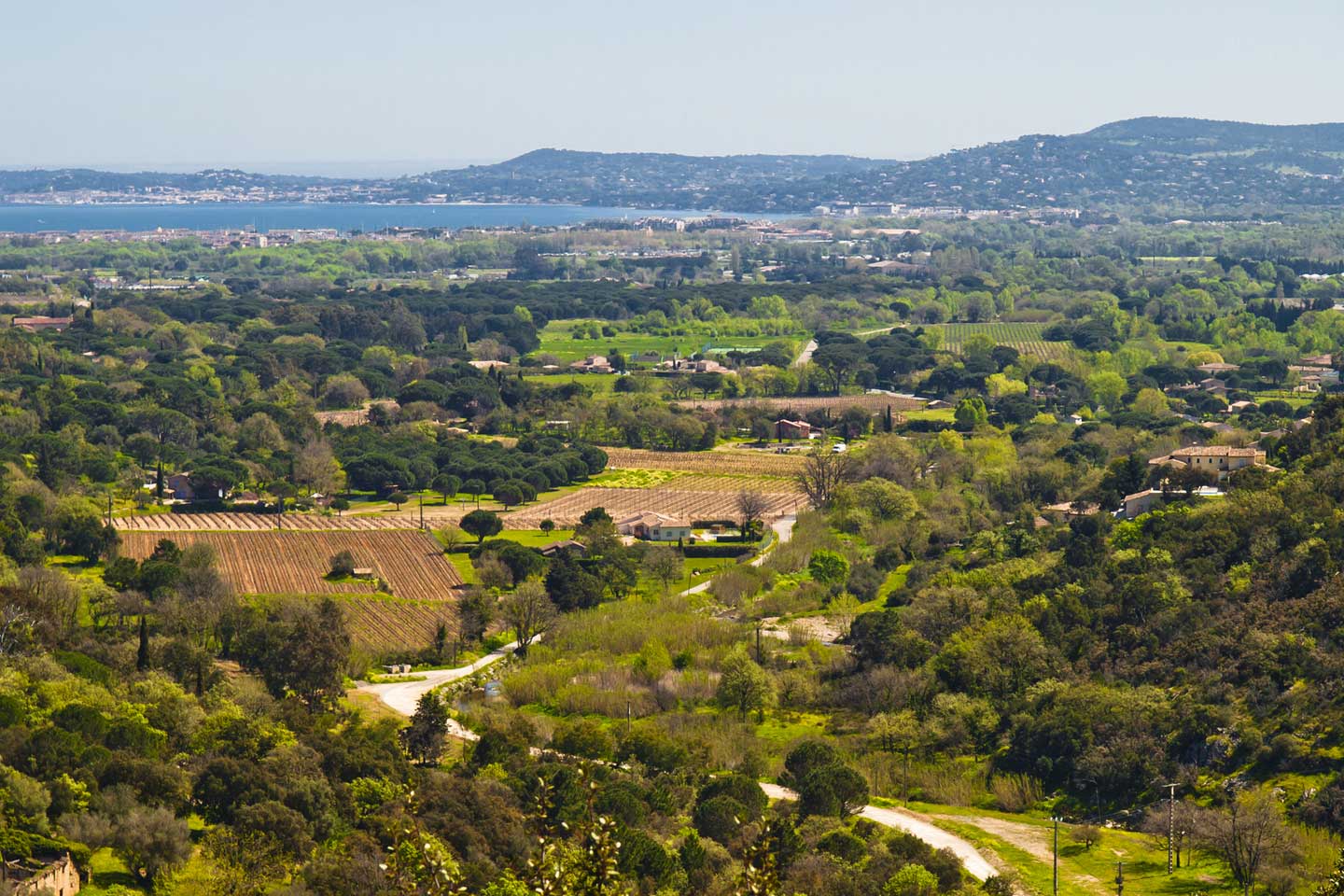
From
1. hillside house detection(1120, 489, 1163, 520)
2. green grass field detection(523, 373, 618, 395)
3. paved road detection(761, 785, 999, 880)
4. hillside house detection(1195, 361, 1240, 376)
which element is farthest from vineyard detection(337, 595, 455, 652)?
hillside house detection(1195, 361, 1240, 376)

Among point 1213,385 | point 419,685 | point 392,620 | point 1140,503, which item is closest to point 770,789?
point 419,685

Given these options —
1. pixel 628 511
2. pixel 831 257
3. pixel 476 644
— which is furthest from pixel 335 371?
pixel 831 257

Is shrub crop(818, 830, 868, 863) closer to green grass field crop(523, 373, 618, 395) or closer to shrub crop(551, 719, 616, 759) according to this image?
shrub crop(551, 719, 616, 759)

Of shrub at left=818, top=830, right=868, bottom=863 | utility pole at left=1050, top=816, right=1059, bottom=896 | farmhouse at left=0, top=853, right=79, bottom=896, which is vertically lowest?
utility pole at left=1050, top=816, right=1059, bottom=896

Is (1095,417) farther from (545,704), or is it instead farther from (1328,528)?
(545,704)

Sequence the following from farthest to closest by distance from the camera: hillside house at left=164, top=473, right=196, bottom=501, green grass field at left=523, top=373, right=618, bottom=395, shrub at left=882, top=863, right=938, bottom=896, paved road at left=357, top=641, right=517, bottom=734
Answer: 1. green grass field at left=523, top=373, right=618, bottom=395
2. hillside house at left=164, top=473, right=196, bottom=501
3. paved road at left=357, top=641, right=517, bottom=734
4. shrub at left=882, top=863, right=938, bottom=896

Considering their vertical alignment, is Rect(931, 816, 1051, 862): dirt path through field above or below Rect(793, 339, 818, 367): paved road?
above

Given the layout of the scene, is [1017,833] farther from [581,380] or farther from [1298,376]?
[581,380]

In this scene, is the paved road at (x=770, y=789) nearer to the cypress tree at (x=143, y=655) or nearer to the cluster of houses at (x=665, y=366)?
the cypress tree at (x=143, y=655)
